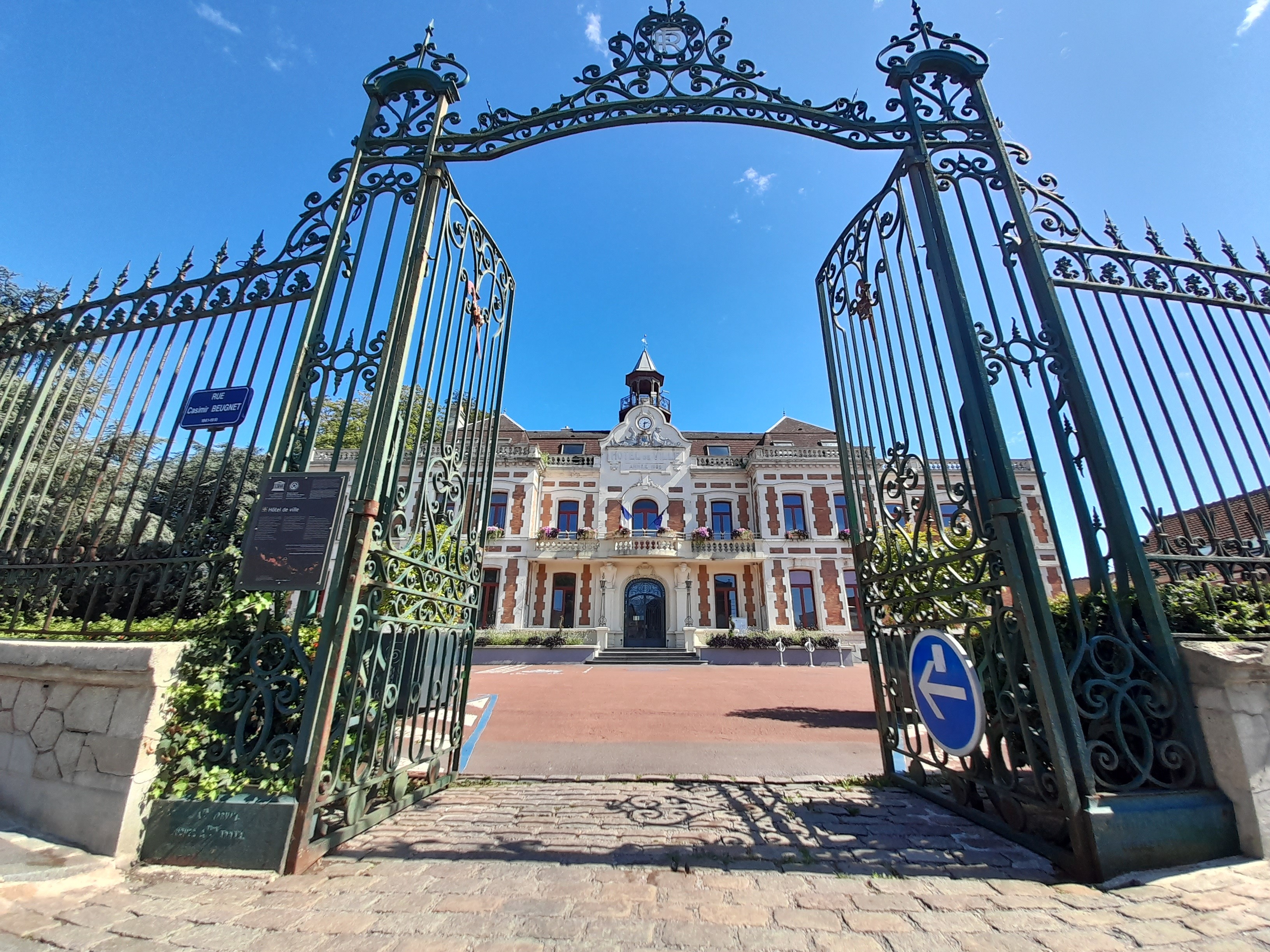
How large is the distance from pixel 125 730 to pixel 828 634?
2095cm

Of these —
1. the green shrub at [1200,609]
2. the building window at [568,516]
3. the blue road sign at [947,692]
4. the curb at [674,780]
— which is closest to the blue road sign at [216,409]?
the curb at [674,780]

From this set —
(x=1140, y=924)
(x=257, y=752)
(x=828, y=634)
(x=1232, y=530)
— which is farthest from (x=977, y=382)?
(x=828, y=634)

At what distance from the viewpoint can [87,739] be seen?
2.49m

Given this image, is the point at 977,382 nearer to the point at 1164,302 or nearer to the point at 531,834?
the point at 1164,302

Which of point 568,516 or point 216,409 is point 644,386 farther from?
point 216,409

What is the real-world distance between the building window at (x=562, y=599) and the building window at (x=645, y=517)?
3509 mm

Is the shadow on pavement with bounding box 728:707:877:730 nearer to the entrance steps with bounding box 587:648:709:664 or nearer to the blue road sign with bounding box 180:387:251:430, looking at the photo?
the blue road sign with bounding box 180:387:251:430

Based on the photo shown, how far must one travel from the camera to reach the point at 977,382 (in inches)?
120

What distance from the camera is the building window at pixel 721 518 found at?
2408 cm

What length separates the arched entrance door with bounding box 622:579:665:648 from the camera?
2214 cm

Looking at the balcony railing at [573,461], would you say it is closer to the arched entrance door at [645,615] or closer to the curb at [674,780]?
the arched entrance door at [645,615]

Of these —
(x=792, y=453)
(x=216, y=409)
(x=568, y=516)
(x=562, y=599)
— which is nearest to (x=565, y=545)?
(x=568, y=516)

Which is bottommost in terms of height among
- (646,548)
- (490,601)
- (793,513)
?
(490,601)

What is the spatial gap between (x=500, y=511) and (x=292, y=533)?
67.9ft
